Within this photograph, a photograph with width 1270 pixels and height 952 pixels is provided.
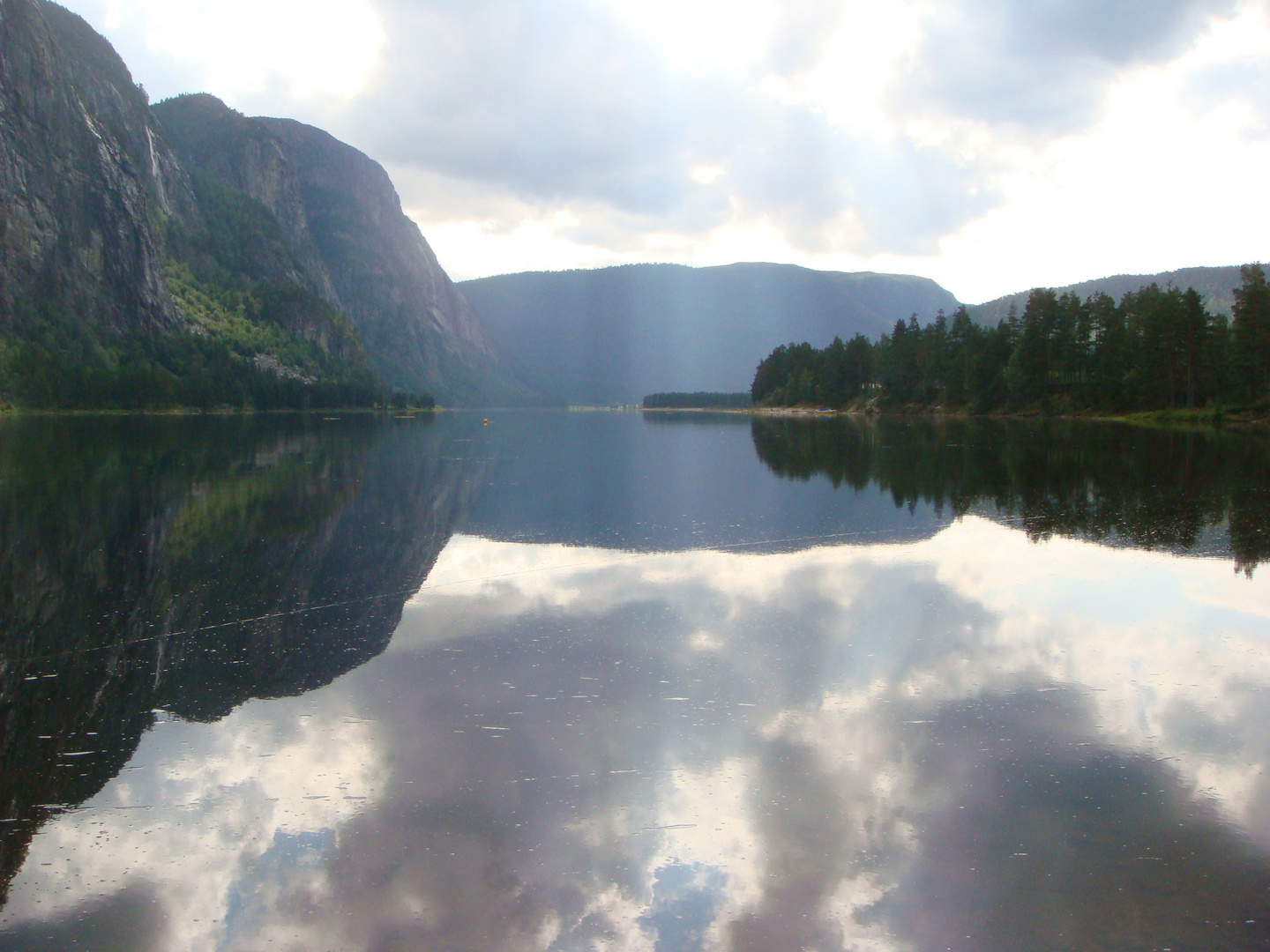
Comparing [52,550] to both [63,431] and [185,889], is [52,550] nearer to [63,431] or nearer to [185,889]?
[185,889]

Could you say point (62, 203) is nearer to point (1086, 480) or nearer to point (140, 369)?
point (140, 369)

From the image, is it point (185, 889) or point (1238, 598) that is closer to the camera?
point (185, 889)

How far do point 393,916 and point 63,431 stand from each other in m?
70.9

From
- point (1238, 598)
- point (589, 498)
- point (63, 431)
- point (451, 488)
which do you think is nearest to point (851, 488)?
point (589, 498)

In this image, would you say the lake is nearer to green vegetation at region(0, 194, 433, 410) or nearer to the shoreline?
the shoreline

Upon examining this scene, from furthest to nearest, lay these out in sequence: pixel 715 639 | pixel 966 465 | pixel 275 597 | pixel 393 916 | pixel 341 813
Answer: pixel 966 465, pixel 275 597, pixel 715 639, pixel 341 813, pixel 393 916

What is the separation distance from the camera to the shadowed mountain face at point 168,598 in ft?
28.6

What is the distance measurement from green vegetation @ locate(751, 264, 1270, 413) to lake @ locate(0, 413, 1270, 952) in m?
67.6

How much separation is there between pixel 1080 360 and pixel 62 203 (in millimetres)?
170536

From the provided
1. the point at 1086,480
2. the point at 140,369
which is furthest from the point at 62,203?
the point at 1086,480

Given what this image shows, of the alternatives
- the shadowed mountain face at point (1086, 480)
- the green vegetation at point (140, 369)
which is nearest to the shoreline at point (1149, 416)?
the shadowed mountain face at point (1086, 480)

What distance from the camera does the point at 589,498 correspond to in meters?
27.2

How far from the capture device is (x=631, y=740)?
8414 millimetres

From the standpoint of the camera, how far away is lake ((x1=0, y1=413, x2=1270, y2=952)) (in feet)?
19.4
